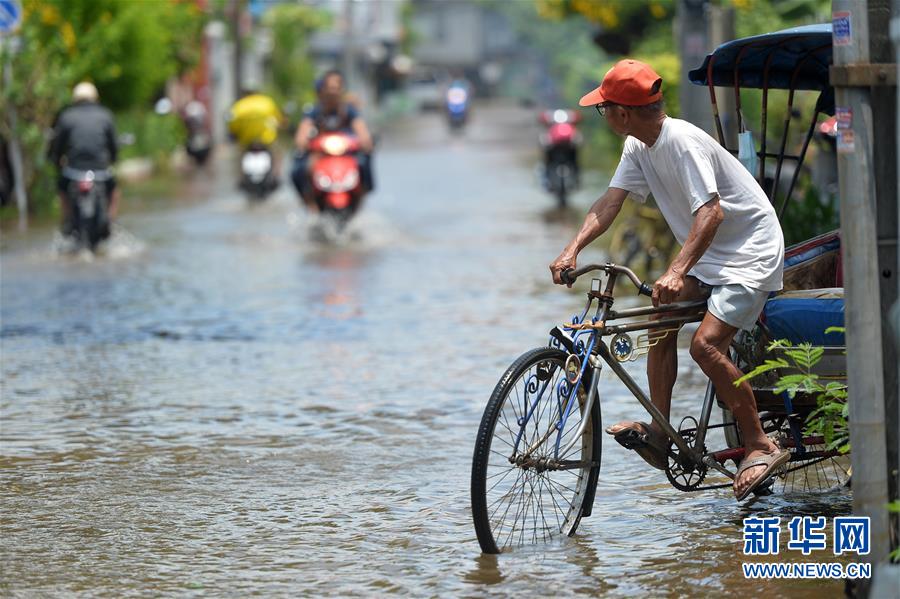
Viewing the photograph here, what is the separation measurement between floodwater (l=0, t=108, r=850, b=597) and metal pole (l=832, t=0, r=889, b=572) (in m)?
0.55

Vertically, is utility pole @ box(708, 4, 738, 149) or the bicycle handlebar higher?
utility pole @ box(708, 4, 738, 149)

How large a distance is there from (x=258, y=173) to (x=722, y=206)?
18867mm

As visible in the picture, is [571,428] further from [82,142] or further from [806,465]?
[82,142]

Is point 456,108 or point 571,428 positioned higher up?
point 456,108

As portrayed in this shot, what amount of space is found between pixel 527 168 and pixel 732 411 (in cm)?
2851

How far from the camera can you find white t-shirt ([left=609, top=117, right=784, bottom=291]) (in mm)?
6387

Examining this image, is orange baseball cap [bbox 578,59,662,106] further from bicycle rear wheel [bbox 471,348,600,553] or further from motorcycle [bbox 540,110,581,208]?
motorcycle [bbox 540,110,581,208]

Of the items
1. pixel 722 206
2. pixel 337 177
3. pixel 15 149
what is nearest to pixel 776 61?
pixel 722 206

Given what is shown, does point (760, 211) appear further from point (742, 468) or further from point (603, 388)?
point (603, 388)

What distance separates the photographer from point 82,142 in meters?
17.4

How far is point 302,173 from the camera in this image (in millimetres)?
19828

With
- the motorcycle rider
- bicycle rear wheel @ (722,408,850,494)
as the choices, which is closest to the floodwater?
bicycle rear wheel @ (722,408,850,494)

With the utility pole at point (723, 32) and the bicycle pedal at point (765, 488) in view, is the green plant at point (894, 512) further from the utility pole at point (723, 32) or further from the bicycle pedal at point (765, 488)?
the utility pole at point (723, 32)

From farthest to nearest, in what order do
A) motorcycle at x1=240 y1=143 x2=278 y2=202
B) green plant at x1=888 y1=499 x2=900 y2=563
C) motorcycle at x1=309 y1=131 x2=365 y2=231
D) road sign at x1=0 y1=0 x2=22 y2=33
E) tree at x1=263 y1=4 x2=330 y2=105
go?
1. tree at x1=263 y1=4 x2=330 y2=105
2. motorcycle at x1=240 y1=143 x2=278 y2=202
3. road sign at x1=0 y1=0 x2=22 y2=33
4. motorcycle at x1=309 y1=131 x2=365 y2=231
5. green plant at x1=888 y1=499 x2=900 y2=563
